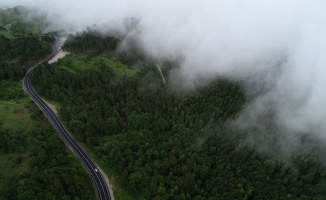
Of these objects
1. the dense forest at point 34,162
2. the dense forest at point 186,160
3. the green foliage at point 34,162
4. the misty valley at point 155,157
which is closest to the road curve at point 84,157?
the misty valley at point 155,157

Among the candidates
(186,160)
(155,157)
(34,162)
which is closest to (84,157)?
(34,162)

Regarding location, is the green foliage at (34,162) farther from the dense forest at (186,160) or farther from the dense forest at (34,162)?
the dense forest at (186,160)

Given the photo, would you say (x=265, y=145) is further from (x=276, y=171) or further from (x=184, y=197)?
(x=184, y=197)

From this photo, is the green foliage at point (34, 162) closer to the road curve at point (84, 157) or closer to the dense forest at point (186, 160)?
the road curve at point (84, 157)

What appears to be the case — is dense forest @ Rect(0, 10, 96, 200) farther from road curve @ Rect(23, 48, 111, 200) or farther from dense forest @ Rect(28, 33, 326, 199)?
dense forest @ Rect(28, 33, 326, 199)

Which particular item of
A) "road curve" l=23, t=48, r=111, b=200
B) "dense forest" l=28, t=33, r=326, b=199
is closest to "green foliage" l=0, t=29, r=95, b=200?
"road curve" l=23, t=48, r=111, b=200

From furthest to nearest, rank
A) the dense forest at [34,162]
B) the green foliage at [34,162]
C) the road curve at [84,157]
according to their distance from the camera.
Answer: the road curve at [84,157]
the green foliage at [34,162]
the dense forest at [34,162]

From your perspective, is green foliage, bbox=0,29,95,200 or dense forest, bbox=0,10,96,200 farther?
green foliage, bbox=0,29,95,200

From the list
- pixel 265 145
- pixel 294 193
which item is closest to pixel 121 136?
pixel 265 145

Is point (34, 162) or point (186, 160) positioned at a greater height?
point (186, 160)

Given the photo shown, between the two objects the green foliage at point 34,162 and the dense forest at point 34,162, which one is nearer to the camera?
the dense forest at point 34,162

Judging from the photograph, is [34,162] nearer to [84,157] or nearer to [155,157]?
[84,157]

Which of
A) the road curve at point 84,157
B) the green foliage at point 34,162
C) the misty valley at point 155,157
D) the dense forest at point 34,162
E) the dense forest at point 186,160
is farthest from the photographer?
the road curve at point 84,157
